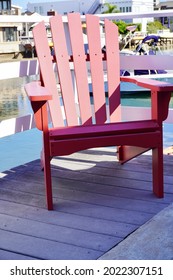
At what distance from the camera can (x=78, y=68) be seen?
2.98 meters

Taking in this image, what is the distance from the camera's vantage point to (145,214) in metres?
2.21

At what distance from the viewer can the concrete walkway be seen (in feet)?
5.66

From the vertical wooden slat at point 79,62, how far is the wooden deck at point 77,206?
1.19 ft

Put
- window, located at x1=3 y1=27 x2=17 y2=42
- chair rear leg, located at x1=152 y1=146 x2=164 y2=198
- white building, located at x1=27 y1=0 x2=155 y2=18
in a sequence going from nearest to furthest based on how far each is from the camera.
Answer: chair rear leg, located at x1=152 y1=146 x2=164 y2=198 < window, located at x1=3 y1=27 x2=17 y2=42 < white building, located at x1=27 y1=0 x2=155 y2=18

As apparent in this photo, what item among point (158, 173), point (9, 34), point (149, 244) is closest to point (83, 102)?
point (158, 173)

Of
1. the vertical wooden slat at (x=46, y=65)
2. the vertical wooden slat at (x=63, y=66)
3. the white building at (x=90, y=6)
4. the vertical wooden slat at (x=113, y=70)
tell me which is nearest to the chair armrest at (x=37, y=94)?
the vertical wooden slat at (x=46, y=65)

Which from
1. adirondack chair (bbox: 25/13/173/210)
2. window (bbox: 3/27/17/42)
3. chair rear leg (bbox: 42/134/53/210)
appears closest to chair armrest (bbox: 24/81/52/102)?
adirondack chair (bbox: 25/13/173/210)

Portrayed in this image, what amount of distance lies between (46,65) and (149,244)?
4.42 feet

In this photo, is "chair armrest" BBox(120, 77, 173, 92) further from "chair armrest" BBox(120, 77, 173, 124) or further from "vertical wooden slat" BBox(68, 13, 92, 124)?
"vertical wooden slat" BBox(68, 13, 92, 124)

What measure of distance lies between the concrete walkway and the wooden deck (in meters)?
0.05

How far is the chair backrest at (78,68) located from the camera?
2.81 meters

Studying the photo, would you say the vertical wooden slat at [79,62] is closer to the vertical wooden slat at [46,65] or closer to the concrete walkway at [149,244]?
the vertical wooden slat at [46,65]

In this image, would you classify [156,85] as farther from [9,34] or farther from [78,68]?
[9,34]

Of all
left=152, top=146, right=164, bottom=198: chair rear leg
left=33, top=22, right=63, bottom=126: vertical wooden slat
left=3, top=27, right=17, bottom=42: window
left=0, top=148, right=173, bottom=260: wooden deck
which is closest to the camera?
left=0, top=148, right=173, bottom=260: wooden deck
